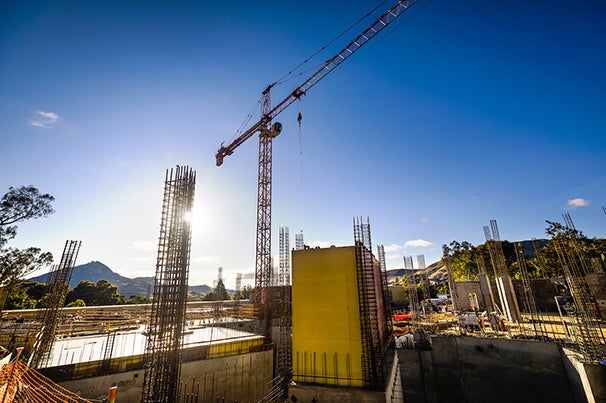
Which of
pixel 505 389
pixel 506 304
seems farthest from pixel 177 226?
pixel 506 304

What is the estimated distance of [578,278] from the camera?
13.6 meters

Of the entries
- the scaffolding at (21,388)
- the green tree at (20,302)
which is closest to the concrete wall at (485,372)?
the scaffolding at (21,388)

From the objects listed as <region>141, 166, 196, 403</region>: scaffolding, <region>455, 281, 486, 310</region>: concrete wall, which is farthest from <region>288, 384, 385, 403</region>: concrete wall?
<region>455, 281, 486, 310</region>: concrete wall

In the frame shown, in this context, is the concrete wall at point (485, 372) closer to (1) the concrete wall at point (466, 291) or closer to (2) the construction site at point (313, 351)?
(2) the construction site at point (313, 351)

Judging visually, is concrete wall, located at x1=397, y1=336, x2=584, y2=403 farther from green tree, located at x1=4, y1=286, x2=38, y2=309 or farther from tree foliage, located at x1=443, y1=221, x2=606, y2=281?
green tree, located at x1=4, y1=286, x2=38, y2=309

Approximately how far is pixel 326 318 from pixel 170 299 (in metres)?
6.68

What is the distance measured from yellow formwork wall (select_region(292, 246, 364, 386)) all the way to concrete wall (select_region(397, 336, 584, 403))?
8.66 metres

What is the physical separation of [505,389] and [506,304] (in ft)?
28.0

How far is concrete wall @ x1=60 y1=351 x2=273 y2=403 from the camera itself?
11.1 m

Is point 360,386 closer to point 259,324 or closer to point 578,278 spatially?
point 578,278

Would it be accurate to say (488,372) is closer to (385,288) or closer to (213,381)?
(385,288)

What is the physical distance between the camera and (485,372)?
1551 cm

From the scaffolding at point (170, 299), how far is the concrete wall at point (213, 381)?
1.71m

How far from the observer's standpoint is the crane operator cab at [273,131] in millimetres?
34938
